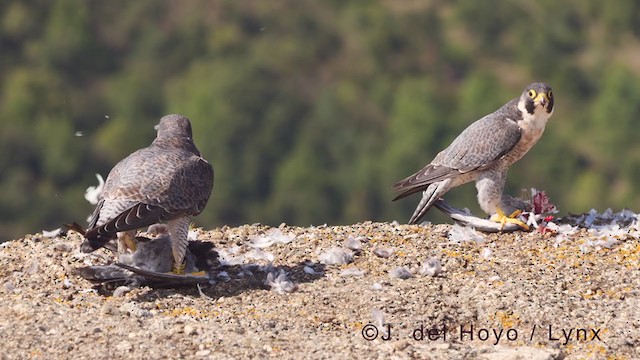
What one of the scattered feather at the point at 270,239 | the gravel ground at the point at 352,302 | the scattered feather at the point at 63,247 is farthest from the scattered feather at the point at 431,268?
the scattered feather at the point at 63,247

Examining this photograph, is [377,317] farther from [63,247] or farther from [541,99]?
[541,99]

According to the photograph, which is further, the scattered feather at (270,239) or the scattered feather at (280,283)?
the scattered feather at (270,239)

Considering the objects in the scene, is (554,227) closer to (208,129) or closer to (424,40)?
(208,129)

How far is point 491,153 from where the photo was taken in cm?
1022

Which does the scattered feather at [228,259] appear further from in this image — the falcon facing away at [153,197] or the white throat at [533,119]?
the white throat at [533,119]

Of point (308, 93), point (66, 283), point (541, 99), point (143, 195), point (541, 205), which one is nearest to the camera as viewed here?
point (143, 195)

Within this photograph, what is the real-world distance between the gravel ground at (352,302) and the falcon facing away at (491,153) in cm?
46

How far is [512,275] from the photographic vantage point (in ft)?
29.4

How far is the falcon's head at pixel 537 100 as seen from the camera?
10.3 m

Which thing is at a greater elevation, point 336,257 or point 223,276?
point 336,257

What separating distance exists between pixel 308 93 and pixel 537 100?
274 feet

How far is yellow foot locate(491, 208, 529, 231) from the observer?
394 inches

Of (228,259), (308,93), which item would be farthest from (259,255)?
(308,93)

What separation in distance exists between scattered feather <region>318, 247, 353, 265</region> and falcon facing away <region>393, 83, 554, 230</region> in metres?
1.30
